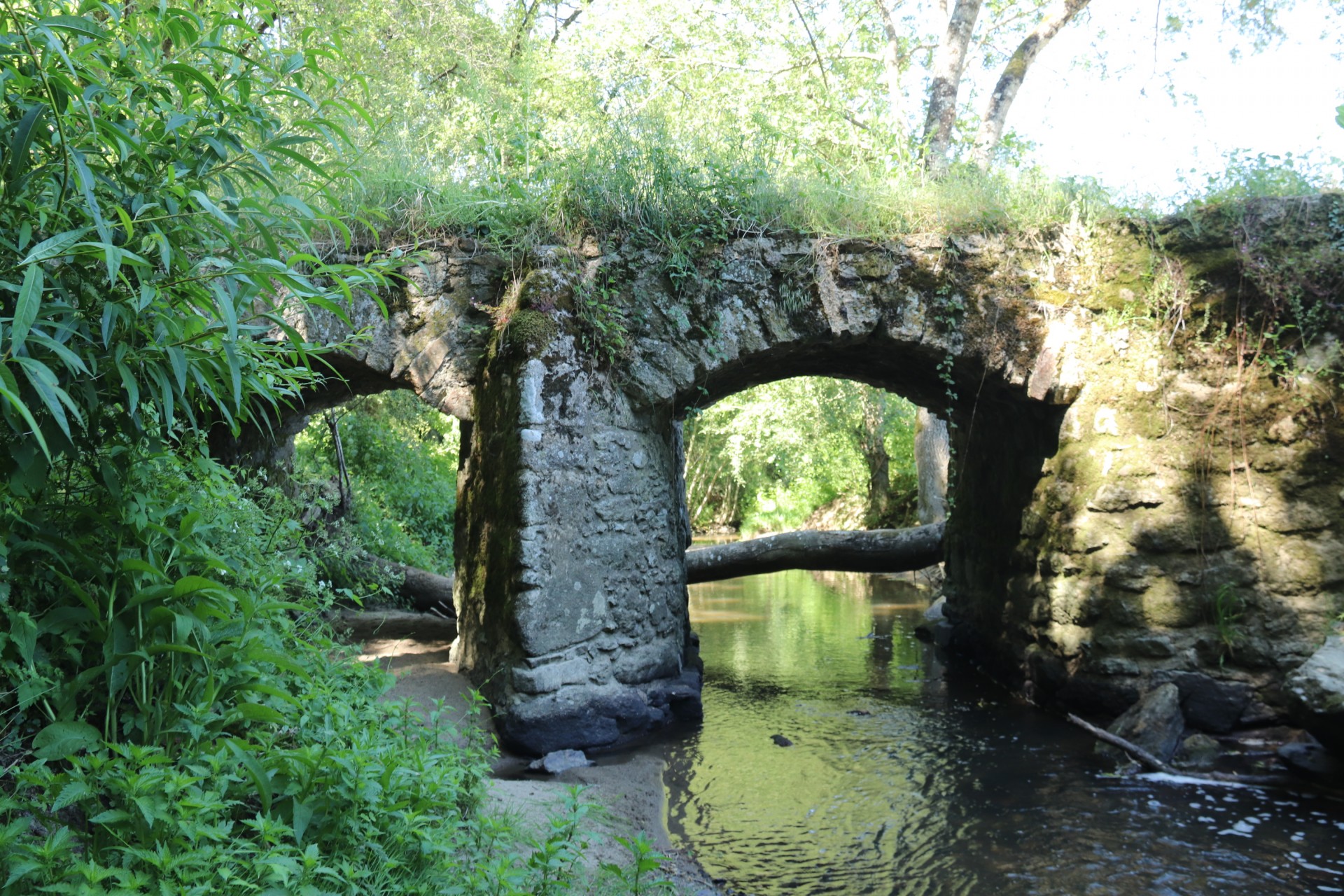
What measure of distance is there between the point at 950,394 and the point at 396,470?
286 inches

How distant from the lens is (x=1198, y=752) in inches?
187

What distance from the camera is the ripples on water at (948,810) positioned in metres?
3.46

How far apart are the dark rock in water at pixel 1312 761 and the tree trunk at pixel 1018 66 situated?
7925mm

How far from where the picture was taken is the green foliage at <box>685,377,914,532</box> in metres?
15.1

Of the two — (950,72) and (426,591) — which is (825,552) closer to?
(426,591)

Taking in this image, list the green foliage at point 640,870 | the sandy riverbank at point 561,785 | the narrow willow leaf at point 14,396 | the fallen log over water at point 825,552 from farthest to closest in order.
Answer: the fallen log over water at point 825,552, the sandy riverbank at point 561,785, the green foliage at point 640,870, the narrow willow leaf at point 14,396

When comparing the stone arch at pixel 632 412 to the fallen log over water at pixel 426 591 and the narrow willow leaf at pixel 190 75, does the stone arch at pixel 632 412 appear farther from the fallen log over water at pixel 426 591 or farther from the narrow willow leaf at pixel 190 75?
the narrow willow leaf at pixel 190 75

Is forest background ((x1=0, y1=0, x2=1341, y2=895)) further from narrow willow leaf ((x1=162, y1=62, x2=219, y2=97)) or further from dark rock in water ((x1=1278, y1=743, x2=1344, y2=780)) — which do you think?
dark rock in water ((x1=1278, y1=743, x2=1344, y2=780))

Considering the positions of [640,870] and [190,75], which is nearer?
[190,75]

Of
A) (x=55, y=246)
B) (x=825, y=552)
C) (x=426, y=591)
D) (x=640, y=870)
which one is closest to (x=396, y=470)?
(x=426, y=591)

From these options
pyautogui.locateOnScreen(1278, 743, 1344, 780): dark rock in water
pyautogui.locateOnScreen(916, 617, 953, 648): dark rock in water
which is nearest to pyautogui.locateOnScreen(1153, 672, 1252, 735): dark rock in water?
pyautogui.locateOnScreen(1278, 743, 1344, 780): dark rock in water

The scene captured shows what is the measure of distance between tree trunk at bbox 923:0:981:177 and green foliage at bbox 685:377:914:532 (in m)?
3.85

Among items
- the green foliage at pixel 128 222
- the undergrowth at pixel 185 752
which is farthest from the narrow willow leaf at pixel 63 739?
the green foliage at pixel 128 222

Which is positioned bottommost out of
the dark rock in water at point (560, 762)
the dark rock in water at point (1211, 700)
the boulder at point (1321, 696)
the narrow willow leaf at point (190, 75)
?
the dark rock in water at point (560, 762)
